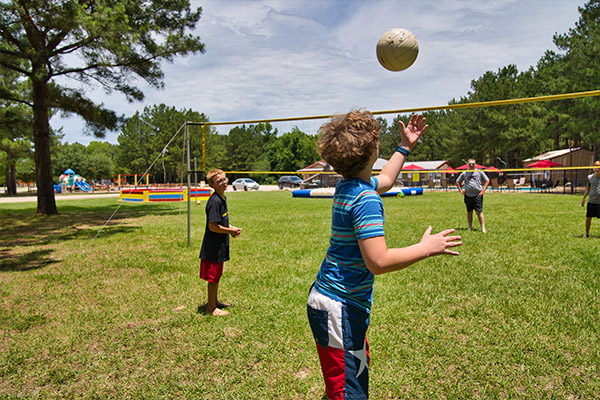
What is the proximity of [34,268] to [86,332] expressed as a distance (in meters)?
3.71

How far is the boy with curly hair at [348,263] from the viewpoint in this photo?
173cm

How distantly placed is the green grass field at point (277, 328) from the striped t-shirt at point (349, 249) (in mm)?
1373

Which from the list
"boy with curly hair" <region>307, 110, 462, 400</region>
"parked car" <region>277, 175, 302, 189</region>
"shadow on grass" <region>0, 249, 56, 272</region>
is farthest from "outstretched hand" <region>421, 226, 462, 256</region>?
"parked car" <region>277, 175, 302, 189</region>

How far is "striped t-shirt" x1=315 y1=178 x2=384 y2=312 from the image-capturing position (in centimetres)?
169

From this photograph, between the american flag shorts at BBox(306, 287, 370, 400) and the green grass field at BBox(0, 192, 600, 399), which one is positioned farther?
the green grass field at BBox(0, 192, 600, 399)

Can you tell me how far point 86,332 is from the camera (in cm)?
397

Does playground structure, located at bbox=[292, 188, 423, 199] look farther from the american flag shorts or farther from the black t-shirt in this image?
the american flag shorts

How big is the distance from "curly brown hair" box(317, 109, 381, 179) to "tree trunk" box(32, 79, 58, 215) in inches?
649

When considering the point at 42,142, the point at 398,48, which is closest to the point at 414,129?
the point at 398,48

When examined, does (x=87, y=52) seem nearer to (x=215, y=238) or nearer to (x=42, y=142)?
(x=42, y=142)

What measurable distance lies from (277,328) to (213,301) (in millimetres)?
951

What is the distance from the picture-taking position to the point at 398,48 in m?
4.45

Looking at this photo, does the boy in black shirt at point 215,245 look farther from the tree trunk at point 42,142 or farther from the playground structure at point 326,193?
the playground structure at point 326,193

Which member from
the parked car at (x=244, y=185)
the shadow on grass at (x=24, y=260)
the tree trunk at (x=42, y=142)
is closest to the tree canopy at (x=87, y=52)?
the tree trunk at (x=42, y=142)
